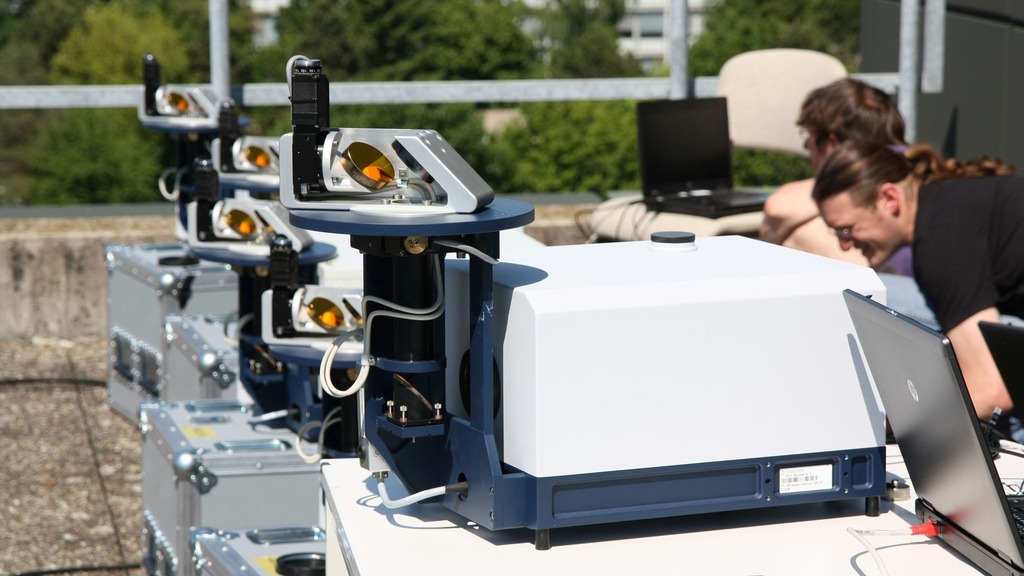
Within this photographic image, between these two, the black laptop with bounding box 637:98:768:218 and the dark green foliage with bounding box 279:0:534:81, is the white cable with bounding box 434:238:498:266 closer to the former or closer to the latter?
the black laptop with bounding box 637:98:768:218

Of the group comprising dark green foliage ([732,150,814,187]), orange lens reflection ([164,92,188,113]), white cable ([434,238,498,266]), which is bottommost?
dark green foliage ([732,150,814,187])

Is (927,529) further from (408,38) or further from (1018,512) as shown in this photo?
(408,38)

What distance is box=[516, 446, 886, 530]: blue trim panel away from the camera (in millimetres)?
1368

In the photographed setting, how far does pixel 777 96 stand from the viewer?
→ 4.44 meters

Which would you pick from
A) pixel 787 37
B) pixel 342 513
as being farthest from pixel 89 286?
pixel 787 37

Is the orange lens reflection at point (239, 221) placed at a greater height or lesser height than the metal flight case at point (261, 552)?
greater

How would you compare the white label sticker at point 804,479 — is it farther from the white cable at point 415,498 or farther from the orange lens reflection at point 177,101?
the orange lens reflection at point 177,101

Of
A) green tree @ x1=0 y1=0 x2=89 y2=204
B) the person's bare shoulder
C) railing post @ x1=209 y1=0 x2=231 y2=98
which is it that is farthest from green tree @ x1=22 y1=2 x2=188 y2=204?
the person's bare shoulder

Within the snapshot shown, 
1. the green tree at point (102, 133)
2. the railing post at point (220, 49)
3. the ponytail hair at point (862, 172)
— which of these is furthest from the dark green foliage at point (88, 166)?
the ponytail hair at point (862, 172)

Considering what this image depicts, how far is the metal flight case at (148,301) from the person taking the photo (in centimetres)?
363

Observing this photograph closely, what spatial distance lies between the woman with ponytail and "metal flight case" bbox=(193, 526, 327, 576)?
116cm

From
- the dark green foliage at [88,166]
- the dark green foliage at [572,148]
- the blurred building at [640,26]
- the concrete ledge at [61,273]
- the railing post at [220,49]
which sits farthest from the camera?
the blurred building at [640,26]

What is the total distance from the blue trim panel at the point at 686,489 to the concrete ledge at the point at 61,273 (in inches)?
133

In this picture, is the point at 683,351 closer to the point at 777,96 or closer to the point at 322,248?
the point at 322,248
